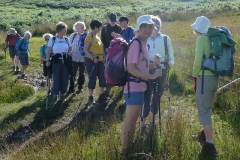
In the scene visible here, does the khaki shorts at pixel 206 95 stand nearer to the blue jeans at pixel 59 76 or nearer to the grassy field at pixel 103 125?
the grassy field at pixel 103 125

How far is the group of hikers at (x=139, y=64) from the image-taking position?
188 inches

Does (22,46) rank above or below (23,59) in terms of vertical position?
above

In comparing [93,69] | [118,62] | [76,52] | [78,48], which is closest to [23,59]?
[76,52]

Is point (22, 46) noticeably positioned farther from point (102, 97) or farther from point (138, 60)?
point (138, 60)

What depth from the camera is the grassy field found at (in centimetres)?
504

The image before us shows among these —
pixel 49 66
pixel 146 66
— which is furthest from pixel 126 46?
pixel 49 66

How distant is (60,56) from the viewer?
8.64 metres

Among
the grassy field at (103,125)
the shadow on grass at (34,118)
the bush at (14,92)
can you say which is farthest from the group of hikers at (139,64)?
the bush at (14,92)

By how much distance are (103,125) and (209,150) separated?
1.77m

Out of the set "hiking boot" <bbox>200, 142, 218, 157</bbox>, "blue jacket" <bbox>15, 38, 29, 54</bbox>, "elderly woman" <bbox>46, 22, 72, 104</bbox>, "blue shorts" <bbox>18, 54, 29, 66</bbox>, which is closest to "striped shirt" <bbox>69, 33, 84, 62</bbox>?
"elderly woman" <bbox>46, 22, 72, 104</bbox>

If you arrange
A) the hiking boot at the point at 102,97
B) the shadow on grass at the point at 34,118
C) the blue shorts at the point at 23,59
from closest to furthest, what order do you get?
the shadow on grass at the point at 34,118 → the hiking boot at the point at 102,97 → the blue shorts at the point at 23,59

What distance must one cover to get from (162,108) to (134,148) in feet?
9.98

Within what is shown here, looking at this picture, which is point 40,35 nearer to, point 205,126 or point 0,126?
point 0,126

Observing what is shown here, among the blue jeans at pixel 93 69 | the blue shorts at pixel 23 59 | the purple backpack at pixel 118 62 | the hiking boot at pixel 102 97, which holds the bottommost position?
the hiking boot at pixel 102 97
